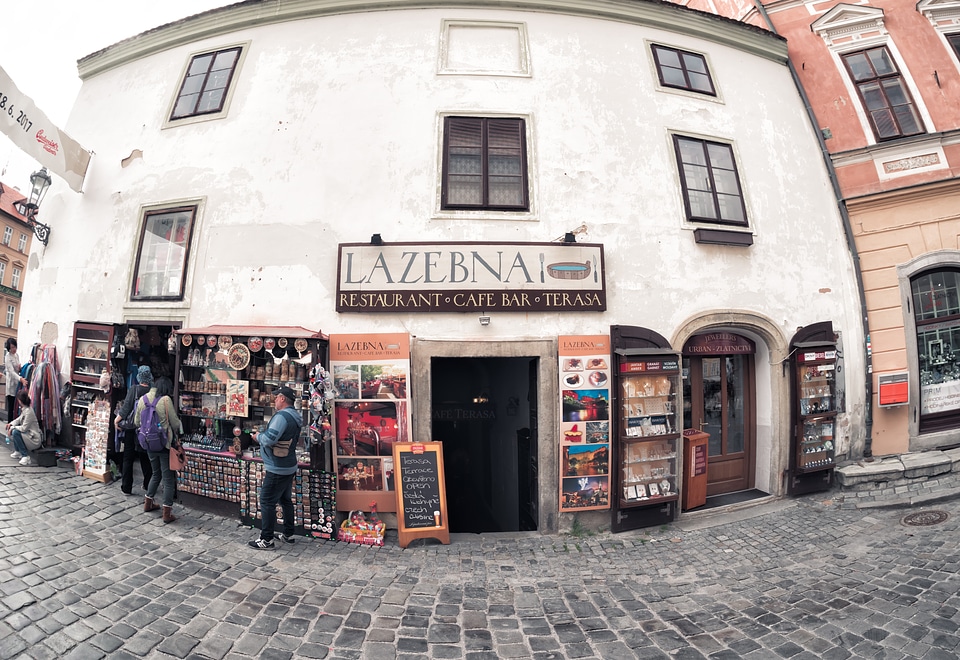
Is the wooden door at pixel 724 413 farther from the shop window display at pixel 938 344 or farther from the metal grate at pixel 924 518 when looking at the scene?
the shop window display at pixel 938 344

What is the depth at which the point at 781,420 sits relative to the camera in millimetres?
7043

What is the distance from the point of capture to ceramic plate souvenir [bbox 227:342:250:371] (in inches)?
228

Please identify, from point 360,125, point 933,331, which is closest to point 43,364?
point 360,125

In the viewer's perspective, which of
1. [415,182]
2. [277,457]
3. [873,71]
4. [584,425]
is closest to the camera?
[277,457]

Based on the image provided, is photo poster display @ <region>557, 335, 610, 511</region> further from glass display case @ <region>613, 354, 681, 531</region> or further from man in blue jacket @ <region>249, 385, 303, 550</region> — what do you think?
man in blue jacket @ <region>249, 385, 303, 550</region>

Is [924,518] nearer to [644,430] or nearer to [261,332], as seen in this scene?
[644,430]

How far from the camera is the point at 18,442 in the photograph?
23.7 ft

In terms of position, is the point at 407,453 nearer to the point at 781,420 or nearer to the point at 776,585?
the point at 776,585

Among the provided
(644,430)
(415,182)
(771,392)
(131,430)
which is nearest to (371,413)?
(415,182)

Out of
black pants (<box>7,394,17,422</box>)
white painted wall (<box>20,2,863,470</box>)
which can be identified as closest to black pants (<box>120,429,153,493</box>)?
white painted wall (<box>20,2,863,470</box>)

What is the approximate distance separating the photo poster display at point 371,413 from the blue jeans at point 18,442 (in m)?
6.17

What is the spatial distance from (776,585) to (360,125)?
28.1 ft

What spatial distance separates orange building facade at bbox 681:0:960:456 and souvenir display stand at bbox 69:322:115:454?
546 inches

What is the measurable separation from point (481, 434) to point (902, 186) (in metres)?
10.0
